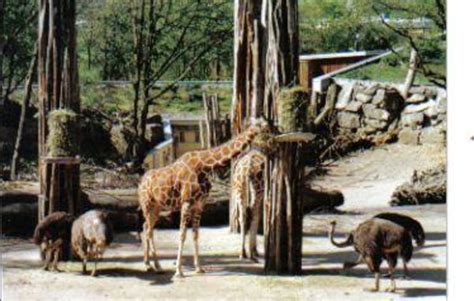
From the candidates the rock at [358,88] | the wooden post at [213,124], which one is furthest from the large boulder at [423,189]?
the wooden post at [213,124]

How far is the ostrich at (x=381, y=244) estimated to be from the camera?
6066mm

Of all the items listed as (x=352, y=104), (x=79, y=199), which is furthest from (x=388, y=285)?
(x=79, y=199)

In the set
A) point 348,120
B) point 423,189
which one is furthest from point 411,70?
point 423,189

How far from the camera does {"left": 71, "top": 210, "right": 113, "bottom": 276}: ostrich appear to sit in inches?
242

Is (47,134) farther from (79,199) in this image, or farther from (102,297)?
(102,297)

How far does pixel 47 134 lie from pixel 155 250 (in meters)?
0.62

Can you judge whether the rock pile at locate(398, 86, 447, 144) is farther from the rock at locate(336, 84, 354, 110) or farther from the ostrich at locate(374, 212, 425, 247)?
the ostrich at locate(374, 212, 425, 247)

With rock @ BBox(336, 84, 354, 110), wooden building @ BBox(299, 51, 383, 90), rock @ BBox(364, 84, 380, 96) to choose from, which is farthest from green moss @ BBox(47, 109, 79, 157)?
rock @ BBox(364, 84, 380, 96)

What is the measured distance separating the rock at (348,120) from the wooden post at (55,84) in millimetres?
1031

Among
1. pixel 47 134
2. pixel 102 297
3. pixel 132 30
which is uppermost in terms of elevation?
pixel 132 30

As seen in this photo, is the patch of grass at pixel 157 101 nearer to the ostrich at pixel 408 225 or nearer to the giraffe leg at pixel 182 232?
the giraffe leg at pixel 182 232

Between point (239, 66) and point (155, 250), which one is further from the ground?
point (239, 66)

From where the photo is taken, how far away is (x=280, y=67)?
6.20 metres

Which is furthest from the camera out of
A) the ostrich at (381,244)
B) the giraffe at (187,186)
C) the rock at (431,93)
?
the rock at (431,93)
